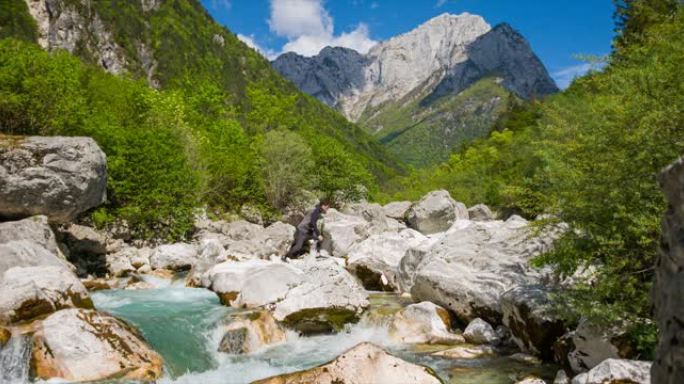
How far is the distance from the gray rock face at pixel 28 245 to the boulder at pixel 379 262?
1043 centimetres

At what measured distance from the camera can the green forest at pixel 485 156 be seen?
9.52 meters

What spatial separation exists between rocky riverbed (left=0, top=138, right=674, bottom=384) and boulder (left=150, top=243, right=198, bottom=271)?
0.07 meters

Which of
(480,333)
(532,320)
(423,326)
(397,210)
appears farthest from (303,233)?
(397,210)

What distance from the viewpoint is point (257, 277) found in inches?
606

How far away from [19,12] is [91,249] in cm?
7576

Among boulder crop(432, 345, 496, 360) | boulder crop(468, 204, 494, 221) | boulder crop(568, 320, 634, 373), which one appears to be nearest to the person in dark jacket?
boulder crop(432, 345, 496, 360)

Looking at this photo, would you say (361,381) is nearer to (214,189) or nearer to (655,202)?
(655,202)

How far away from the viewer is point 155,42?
356 feet

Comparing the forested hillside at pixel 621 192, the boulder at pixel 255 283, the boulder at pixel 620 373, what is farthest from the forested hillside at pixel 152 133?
the boulder at pixel 620 373

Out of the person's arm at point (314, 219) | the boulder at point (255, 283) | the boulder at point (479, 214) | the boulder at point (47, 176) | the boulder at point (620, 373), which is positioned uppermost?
the boulder at point (47, 176)

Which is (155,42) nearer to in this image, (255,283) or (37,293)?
(255,283)

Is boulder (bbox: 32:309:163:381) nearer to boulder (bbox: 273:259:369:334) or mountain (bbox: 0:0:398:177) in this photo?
boulder (bbox: 273:259:369:334)

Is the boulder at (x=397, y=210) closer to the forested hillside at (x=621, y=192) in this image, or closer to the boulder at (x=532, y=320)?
→ the forested hillside at (x=621, y=192)

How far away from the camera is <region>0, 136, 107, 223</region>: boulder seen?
17719mm
